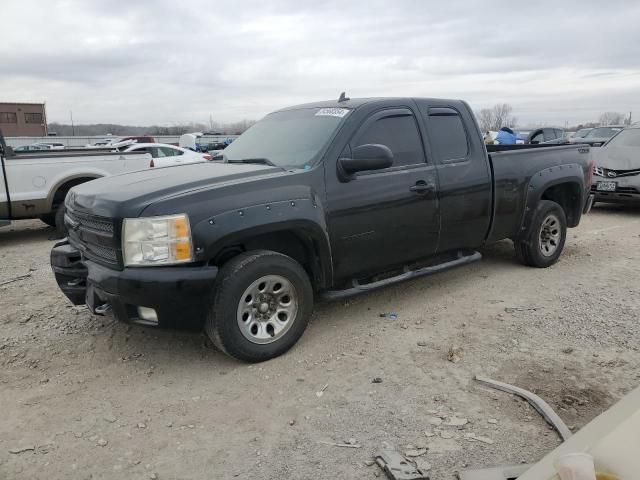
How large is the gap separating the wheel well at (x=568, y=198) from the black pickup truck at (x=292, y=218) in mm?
595

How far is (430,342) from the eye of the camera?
13.9 feet

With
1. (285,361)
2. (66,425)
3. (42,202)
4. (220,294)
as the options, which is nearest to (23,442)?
(66,425)

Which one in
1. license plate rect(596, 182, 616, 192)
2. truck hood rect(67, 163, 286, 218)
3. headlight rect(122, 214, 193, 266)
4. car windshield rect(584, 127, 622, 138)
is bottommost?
license plate rect(596, 182, 616, 192)

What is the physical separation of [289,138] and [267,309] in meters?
1.56

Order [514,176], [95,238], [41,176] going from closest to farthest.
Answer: [95,238] → [514,176] → [41,176]

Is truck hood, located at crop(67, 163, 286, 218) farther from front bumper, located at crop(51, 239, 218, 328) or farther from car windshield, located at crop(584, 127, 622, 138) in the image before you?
car windshield, located at crop(584, 127, 622, 138)

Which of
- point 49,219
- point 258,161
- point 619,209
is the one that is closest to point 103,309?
point 258,161

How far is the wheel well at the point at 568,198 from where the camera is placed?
631 centimetres

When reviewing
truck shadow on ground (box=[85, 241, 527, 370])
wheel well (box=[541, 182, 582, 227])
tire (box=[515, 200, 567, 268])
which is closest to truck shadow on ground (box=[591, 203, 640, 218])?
wheel well (box=[541, 182, 582, 227])

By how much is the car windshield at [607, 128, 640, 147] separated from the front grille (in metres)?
10.2

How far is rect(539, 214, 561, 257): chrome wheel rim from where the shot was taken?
20.2 feet

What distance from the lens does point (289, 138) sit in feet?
15.3

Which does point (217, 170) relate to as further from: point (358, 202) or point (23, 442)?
point (23, 442)

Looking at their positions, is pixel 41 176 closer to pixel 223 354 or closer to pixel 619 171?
pixel 223 354
